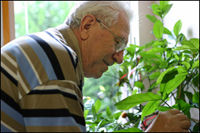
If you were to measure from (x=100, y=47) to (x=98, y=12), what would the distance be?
0.43 ft

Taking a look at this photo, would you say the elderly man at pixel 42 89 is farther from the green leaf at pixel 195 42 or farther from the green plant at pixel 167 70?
the green leaf at pixel 195 42

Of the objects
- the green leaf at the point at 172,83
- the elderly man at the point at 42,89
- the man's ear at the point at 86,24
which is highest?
the man's ear at the point at 86,24

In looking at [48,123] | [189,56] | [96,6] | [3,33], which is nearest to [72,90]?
[48,123]

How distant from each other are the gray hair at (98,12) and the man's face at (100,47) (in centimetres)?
3

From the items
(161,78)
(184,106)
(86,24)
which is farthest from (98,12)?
(184,106)

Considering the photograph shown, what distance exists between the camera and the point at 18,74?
930 millimetres

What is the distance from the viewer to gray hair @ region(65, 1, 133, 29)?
128 centimetres

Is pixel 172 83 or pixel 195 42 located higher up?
pixel 195 42

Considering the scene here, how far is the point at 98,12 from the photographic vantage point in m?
1.28

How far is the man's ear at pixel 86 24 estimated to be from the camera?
49.9 inches

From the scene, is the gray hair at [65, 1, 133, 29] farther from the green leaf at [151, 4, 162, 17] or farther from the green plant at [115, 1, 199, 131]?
the green leaf at [151, 4, 162, 17]

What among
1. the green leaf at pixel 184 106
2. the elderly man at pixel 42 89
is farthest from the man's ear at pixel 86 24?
the green leaf at pixel 184 106

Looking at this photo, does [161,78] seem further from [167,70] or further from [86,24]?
[86,24]

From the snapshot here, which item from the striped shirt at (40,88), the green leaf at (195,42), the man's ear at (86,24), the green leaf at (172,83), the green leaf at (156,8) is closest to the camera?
the striped shirt at (40,88)
